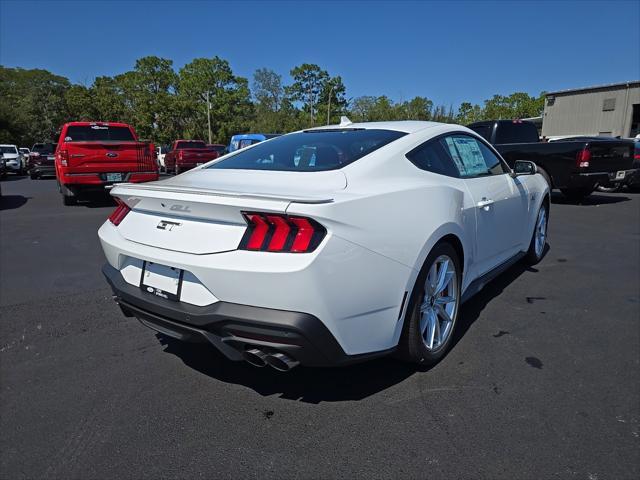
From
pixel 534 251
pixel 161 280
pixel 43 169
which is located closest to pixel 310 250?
pixel 161 280

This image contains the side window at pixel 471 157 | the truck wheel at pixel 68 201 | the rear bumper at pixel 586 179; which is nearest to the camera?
the side window at pixel 471 157

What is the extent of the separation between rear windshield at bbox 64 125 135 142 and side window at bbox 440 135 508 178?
9379 millimetres

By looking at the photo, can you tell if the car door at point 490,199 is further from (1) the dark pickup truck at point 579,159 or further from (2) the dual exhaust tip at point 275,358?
(1) the dark pickup truck at point 579,159

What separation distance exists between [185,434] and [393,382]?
1180mm

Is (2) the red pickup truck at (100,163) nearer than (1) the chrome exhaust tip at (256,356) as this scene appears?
No

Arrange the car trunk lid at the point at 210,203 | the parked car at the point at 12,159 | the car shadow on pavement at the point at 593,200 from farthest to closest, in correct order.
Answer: the parked car at the point at 12,159
the car shadow on pavement at the point at 593,200
the car trunk lid at the point at 210,203

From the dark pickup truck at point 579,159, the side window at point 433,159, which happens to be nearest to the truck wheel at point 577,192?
the dark pickup truck at point 579,159

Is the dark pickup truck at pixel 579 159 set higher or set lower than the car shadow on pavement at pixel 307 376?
Result: higher

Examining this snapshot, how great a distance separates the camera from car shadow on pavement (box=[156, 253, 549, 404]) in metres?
2.48

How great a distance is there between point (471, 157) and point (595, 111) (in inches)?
1591

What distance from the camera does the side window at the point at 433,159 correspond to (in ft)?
9.06

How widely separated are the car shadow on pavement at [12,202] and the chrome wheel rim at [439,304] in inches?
429

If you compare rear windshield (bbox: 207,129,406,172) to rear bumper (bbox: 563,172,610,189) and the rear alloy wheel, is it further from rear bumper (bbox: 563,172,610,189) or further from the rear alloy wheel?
rear bumper (bbox: 563,172,610,189)

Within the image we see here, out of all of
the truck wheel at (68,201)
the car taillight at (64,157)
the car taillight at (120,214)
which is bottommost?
the truck wheel at (68,201)
